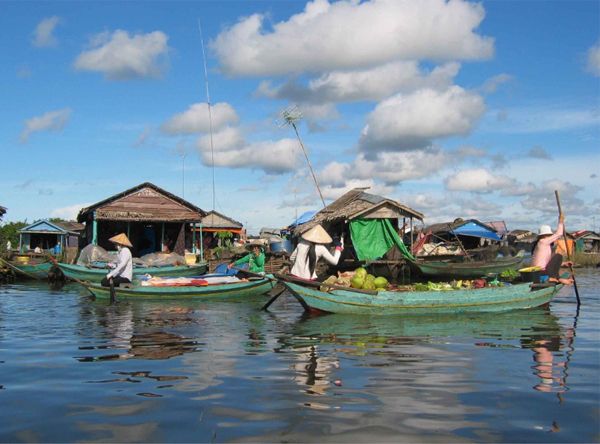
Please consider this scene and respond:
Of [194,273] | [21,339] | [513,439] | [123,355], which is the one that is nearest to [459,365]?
[513,439]

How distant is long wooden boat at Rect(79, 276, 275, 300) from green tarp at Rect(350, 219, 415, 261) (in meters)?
8.40

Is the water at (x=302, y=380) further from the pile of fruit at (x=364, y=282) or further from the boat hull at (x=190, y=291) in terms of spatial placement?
the boat hull at (x=190, y=291)

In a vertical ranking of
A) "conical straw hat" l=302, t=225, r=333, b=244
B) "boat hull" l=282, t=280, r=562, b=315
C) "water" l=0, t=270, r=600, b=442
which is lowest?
"water" l=0, t=270, r=600, b=442

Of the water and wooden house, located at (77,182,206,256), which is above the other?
wooden house, located at (77,182,206,256)

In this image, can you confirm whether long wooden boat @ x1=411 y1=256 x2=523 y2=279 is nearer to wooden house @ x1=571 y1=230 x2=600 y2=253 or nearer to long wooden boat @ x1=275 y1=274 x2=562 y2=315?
long wooden boat @ x1=275 y1=274 x2=562 y2=315

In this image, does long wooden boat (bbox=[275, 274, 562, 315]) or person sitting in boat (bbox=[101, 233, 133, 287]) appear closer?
long wooden boat (bbox=[275, 274, 562, 315])

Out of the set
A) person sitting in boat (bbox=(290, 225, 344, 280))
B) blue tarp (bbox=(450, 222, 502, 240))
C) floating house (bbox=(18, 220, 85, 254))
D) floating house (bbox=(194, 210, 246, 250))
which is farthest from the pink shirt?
floating house (bbox=(18, 220, 85, 254))

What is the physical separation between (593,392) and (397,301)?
197 inches

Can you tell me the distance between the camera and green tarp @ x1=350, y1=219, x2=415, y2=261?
71.9 feet

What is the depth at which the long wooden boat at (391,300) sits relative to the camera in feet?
32.8

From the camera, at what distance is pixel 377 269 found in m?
A: 22.2

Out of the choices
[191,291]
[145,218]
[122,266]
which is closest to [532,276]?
[191,291]

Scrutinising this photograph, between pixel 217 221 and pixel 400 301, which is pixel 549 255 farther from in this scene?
pixel 217 221

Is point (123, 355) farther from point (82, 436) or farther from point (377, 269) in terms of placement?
point (377, 269)
